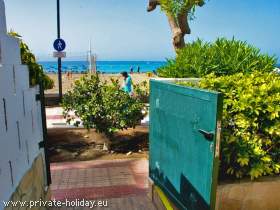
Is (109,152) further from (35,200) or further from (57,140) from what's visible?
(35,200)

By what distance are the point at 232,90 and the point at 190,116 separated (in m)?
1.05

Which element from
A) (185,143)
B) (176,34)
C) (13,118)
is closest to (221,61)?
(185,143)

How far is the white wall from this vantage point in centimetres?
305

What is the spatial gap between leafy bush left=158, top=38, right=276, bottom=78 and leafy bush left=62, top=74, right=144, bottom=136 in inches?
94.0

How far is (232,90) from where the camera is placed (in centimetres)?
452

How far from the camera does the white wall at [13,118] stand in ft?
10.0

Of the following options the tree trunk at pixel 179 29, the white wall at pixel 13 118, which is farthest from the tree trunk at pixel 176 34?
the white wall at pixel 13 118

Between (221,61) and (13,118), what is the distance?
423 centimetres

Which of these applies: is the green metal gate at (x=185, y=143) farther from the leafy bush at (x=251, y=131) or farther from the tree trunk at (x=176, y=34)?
the tree trunk at (x=176, y=34)

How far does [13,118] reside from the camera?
346 cm

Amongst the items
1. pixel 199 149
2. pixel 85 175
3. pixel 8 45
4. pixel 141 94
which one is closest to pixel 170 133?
pixel 199 149

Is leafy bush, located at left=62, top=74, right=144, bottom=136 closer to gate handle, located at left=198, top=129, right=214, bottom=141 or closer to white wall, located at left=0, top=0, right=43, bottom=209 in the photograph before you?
white wall, located at left=0, top=0, right=43, bottom=209

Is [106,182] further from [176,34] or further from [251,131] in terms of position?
[176,34]

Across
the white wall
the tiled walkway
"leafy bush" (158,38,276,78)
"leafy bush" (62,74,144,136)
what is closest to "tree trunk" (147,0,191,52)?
"leafy bush" (62,74,144,136)
